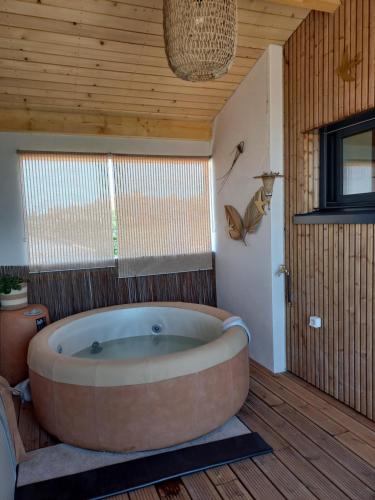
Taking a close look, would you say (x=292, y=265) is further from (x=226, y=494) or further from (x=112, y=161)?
(x=112, y=161)

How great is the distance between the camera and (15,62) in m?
2.71

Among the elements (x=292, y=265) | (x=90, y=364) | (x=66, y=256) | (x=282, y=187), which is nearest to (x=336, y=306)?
(x=292, y=265)

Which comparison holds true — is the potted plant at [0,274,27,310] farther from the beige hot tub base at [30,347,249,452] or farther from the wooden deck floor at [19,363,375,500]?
the beige hot tub base at [30,347,249,452]

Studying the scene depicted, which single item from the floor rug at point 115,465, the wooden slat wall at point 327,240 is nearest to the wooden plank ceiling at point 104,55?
the wooden slat wall at point 327,240

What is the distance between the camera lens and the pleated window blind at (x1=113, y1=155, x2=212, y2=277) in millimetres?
3791

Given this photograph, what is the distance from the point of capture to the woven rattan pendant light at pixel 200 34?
5.56ft

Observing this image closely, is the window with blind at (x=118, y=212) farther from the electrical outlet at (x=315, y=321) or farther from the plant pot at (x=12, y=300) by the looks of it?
the electrical outlet at (x=315, y=321)

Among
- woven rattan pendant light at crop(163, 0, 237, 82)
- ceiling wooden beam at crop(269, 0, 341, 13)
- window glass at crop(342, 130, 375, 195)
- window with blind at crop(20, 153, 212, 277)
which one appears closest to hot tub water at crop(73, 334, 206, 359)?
window with blind at crop(20, 153, 212, 277)

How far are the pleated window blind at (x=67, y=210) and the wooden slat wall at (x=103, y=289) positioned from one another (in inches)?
4.2

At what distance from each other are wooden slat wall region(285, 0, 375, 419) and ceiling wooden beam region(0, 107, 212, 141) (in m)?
1.28

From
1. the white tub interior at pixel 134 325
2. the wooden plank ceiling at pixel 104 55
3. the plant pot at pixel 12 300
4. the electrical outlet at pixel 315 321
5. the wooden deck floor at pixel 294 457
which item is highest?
the wooden plank ceiling at pixel 104 55

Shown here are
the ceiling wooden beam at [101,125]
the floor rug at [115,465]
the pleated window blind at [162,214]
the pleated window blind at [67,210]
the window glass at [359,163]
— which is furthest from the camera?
the pleated window blind at [162,214]

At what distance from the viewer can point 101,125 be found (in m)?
3.61

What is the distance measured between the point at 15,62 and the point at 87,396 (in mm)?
2496
